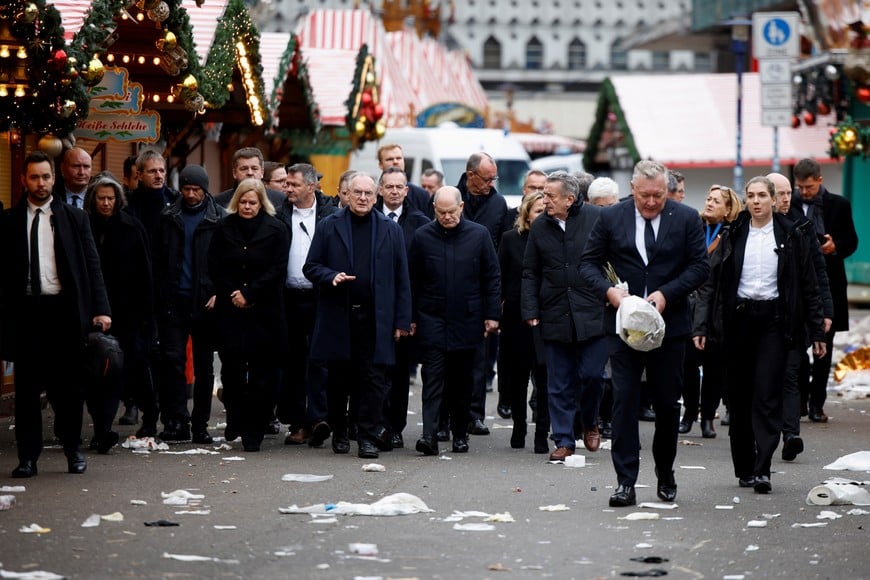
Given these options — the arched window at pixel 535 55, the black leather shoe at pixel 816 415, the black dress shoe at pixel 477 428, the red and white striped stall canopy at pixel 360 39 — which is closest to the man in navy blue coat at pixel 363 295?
the black dress shoe at pixel 477 428

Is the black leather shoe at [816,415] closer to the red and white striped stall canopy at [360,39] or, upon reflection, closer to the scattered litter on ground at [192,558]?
the scattered litter on ground at [192,558]

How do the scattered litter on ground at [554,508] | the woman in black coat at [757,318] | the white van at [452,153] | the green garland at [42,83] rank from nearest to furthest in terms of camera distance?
1. the scattered litter on ground at [554,508]
2. the woman in black coat at [757,318]
3. the green garland at [42,83]
4. the white van at [452,153]

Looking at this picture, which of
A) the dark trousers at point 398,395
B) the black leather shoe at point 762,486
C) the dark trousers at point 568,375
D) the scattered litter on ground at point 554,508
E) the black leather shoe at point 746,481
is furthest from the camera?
the dark trousers at point 398,395

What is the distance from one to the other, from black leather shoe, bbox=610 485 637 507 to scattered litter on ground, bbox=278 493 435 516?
1.02m

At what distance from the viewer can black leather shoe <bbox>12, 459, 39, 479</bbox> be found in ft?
36.2

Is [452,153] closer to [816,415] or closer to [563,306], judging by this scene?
[816,415]

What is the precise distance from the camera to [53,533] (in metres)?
8.96

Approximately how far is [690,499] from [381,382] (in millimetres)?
2849

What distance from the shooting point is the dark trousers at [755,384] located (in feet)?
35.7

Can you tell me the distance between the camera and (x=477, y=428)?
562 inches

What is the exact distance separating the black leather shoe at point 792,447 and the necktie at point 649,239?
9.06 ft

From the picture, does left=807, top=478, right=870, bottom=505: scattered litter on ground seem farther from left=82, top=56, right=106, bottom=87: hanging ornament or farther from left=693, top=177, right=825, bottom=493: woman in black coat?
left=82, top=56, right=106, bottom=87: hanging ornament

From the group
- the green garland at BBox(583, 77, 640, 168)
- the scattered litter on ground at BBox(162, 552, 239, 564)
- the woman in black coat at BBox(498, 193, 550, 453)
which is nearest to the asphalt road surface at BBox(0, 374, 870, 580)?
the scattered litter on ground at BBox(162, 552, 239, 564)

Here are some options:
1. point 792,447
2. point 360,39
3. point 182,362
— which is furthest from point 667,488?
point 360,39
